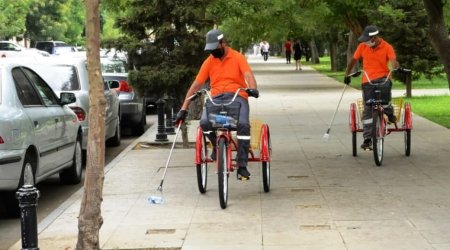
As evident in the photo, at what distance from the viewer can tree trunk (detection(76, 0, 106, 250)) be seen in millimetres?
6352

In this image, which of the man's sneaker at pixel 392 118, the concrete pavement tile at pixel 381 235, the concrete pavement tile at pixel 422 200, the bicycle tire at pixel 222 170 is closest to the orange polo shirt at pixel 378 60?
the man's sneaker at pixel 392 118

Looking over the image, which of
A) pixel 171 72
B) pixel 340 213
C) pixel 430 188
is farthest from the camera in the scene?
pixel 171 72

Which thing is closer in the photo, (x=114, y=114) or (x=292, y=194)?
(x=292, y=194)

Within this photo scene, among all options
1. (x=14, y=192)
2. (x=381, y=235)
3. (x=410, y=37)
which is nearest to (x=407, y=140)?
(x=381, y=235)

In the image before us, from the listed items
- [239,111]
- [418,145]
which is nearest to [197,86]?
[239,111]

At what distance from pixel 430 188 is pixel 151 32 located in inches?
242

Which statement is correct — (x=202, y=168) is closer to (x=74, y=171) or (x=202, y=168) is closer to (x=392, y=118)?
(x=74, y=171)

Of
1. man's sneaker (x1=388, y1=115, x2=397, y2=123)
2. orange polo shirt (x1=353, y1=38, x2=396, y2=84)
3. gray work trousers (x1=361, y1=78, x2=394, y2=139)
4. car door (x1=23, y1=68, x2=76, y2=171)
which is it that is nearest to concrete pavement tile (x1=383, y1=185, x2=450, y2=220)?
gray work trousers (x1=361, y1=78, x2=394, y2=139)

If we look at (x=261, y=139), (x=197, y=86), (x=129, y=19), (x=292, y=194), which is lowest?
(x=292, y=194)

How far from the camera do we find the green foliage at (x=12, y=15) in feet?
171

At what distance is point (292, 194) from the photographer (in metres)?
9.08

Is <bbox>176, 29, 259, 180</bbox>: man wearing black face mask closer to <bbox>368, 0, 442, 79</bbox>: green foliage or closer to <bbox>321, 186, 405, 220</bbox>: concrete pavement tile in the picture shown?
<bbox>321, 186, 405, 220</bbox>: concrete pavement tile

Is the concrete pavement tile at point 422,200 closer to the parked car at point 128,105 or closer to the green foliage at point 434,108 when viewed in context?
the green foliage at point 434,108

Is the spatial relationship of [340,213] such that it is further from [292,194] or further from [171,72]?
[171,72]
